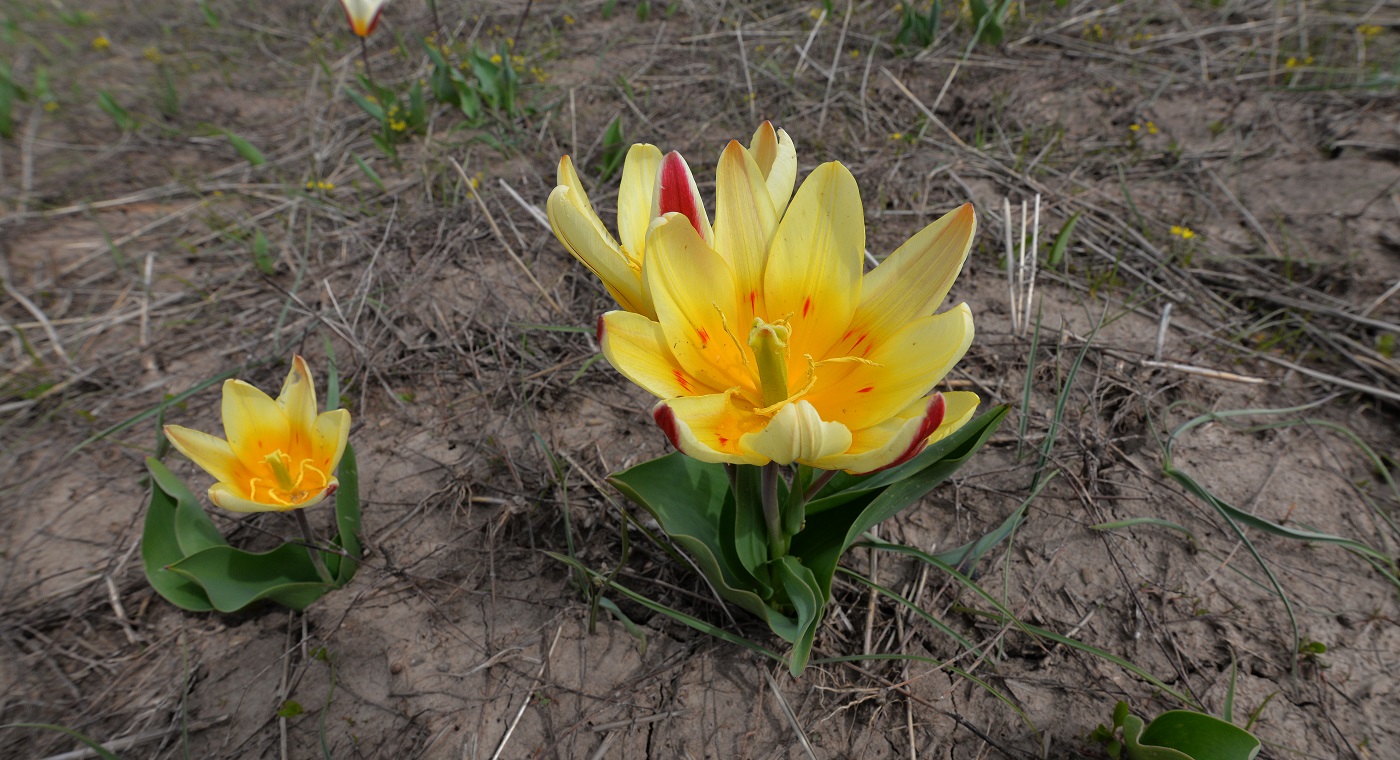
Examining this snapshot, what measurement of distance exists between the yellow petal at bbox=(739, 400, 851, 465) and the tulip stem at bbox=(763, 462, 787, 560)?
0.23m

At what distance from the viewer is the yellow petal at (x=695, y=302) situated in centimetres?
108

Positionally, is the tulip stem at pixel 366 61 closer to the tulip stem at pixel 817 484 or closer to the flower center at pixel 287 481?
the flower center at pixel 287 481

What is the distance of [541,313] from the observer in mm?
2492

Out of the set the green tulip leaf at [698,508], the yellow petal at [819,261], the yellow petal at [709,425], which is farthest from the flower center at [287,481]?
the yellow petal at [819,261]

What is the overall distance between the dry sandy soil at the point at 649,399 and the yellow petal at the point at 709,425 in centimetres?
68

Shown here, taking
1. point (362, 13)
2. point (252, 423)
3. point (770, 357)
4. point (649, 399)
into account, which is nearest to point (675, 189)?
point (770, 357)

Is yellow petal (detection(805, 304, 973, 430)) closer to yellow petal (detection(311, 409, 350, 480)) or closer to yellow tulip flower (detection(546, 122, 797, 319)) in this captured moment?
yellow tulip flower (detection(546, 122, 797, 319))

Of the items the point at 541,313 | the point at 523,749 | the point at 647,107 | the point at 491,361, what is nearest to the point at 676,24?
the point at 647,107

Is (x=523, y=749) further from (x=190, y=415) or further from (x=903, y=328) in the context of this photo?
(x=190, y=415)

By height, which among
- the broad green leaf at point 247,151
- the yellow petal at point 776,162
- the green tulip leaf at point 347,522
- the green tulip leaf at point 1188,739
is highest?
the yellow petal at point 776,162

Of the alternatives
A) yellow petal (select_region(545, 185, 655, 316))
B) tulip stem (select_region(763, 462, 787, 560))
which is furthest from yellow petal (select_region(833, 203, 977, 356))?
yellow petal (select_region(545, 185, 655, 316))

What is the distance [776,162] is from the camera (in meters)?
1.28

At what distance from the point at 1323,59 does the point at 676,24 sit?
3.10m

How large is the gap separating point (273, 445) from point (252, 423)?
74mm
